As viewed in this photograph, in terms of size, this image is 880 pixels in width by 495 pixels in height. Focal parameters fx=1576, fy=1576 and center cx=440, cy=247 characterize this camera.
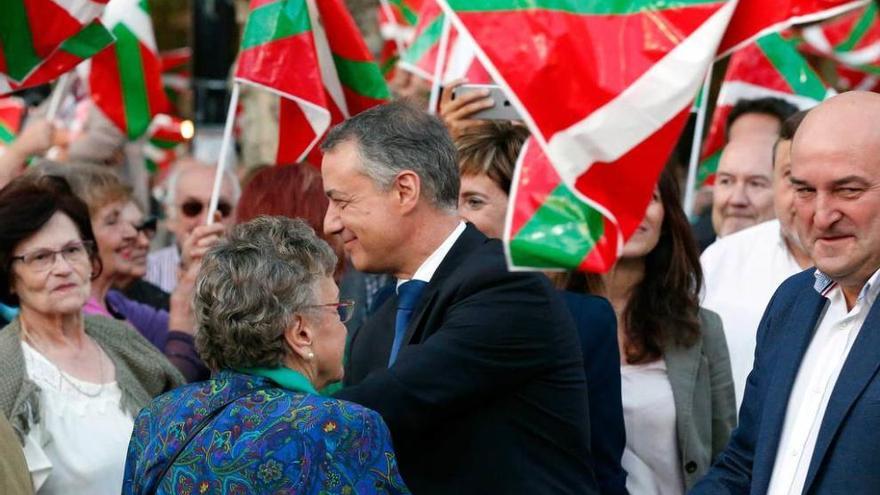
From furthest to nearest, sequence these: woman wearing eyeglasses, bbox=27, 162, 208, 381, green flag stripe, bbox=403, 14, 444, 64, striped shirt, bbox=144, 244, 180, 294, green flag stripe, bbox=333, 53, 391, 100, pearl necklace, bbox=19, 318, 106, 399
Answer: striped shirt, bbox=144, 244, 180, 294, green flag stripe, bbox=403, 14, 444, 64, green flag stripe, bbox=333, 53, 391, 100, woman wearing eyeglasses, bbox=27, 162, 208, 381, pearl necklace, bbox=19, 318, 106, 399

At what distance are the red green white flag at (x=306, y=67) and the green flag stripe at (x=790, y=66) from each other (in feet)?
9.78

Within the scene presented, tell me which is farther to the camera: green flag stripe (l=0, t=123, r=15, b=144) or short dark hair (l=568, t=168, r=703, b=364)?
green flag stripe (l=0, t=123, r=15, b=144)

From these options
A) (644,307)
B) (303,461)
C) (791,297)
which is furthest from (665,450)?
(303,461)

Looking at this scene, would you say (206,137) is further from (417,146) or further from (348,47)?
(417,146)

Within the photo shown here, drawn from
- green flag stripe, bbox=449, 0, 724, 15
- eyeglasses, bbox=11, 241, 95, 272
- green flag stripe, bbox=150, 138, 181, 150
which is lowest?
green flag stripe, bbox=150, 138, 181, 150

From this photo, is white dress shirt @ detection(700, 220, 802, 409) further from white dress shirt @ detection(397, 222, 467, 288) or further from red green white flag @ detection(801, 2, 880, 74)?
red green white flag @ detection(801, 2, 880, 74)

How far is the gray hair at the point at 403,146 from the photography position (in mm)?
4512

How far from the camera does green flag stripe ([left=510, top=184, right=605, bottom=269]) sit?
13.4 feet

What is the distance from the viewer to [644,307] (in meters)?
5.71

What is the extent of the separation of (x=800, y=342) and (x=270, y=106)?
1197 cm

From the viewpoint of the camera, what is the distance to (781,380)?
13.5 ft

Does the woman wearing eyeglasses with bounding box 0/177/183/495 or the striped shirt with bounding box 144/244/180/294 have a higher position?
the woman wearing eyeglasses with bounding box 0/177/183/495

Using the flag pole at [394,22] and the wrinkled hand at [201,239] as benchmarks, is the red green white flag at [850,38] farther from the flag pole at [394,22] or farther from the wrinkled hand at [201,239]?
the wrinkled hand at [201,239]

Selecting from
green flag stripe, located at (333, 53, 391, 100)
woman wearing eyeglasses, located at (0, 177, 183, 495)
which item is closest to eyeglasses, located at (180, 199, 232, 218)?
green flag stripe, located at (333, 53, 391, 100)
